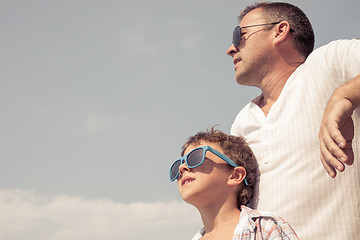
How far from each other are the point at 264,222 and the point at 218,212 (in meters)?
0.63

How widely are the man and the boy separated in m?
0.15

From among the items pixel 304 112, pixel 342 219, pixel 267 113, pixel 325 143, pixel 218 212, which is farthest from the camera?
pixel 267 113

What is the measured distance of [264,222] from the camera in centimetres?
331

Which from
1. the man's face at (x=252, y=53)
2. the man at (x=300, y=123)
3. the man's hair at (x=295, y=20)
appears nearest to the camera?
the man at (x=300, y=123)

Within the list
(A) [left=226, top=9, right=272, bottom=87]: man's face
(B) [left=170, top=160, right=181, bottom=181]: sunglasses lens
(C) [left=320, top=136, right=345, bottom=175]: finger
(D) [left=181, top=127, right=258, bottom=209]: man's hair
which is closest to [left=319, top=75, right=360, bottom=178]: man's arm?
(C) [left=320, top=136, right=345, bottom=175]: finger

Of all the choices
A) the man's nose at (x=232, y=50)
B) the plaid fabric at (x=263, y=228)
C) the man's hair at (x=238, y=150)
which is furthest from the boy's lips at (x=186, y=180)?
the man's nose at (x=232, y=50)

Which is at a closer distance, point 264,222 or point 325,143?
point 325,143

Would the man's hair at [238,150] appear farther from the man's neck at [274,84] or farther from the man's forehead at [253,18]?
the man's forehead at [253,18]

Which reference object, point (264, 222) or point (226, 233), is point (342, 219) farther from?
point (226, 233)

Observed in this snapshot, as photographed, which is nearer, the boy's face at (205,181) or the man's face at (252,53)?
the boy's face at (205,181)

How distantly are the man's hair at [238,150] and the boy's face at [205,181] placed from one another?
150 millimetres

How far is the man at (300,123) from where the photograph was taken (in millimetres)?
3188

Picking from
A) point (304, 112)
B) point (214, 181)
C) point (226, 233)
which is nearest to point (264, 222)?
point (226, 233)

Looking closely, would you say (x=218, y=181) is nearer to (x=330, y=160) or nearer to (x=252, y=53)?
(x=252, y=53)
